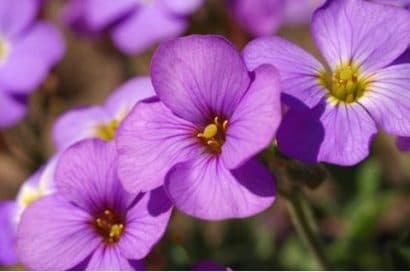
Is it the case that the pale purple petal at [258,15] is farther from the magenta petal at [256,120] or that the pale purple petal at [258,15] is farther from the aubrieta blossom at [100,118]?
the magenta petal at [256,120]

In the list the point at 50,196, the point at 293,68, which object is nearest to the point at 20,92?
the point at 50,196

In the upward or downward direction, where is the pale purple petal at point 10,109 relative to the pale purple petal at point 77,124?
downward


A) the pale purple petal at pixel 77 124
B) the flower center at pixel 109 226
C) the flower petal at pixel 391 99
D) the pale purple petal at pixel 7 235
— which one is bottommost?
the pale purple petal at pixel 7 235

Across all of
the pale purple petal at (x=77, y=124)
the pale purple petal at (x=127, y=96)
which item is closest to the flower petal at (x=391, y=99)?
the pale purple petal at (x=127, y=96)

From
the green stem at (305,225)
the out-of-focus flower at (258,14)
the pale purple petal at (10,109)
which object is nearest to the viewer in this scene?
the green stem at (305,225)

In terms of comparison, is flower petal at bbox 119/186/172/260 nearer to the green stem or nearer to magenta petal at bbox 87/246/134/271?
magenta petal at bbox 87/246/134/271

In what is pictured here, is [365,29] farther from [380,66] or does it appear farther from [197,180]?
[197,180]

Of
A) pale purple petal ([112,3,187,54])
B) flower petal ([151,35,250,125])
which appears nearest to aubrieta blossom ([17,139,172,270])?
flower petal ([151,35,250,125])

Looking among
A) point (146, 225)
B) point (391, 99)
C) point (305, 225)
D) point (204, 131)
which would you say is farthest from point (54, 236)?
point (391, 99)
